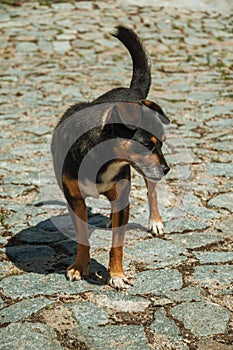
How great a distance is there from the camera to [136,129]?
12.5ft

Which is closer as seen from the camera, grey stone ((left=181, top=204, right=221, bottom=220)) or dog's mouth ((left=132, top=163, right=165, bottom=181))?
dog's mouth ((left=132, top=163, right=165, bottom=181))

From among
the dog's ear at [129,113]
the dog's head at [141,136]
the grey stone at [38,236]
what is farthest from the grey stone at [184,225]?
the dog's ear at [129,113]

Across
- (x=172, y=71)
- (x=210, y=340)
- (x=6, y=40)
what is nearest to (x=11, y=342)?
(x=210, y=340)

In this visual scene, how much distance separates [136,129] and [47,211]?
6.58 feet

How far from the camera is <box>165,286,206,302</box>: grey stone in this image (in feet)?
13.3

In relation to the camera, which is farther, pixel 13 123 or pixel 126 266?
pixel 13 123

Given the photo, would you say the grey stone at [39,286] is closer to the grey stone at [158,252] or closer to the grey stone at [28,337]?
the grey stone at [28,337]

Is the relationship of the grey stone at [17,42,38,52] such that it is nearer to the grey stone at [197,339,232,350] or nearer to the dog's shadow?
the dog's shadow

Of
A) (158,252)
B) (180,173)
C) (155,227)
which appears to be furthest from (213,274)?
(180,173)

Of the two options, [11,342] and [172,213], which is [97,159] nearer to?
[11,342]

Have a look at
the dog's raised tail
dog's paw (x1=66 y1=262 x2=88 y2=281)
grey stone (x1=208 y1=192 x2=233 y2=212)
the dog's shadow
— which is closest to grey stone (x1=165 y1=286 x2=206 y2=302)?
the dog's shadow

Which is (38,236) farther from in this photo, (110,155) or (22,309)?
(110,155)

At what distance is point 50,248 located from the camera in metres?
4.86

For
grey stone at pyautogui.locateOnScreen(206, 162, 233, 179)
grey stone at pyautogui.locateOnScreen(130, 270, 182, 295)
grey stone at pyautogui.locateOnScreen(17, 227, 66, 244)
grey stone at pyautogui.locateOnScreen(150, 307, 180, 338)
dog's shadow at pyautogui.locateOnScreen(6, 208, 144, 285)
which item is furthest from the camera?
grey stone at pyautogui.locateOnScreen(206, 162, 233, 179)
